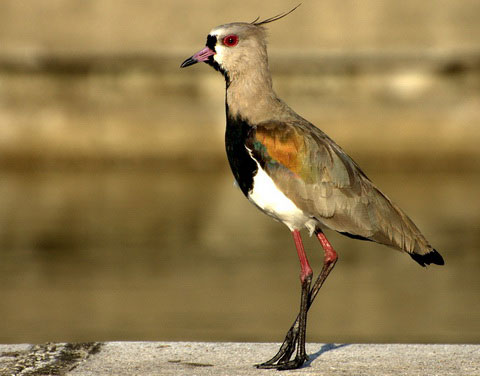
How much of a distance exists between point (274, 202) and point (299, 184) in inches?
6.1

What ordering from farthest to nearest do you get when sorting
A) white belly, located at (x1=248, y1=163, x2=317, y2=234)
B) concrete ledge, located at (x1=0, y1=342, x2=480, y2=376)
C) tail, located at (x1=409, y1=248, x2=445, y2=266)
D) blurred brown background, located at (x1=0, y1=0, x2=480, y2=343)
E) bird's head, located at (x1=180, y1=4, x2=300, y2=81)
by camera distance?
blurred brown background, located at (x1=0, y1=0, x2=480, y2=343) → bird's head, located at (x1=180, y1=4, x2=300, y2=81) → tail, located at (x1=409, y1=248, x2=445, y2=266) → white belly, located at (x1=248, y1=163, x2=317, y2=234) → concrete ledge, located at (x1=0, y1=342, x2=480, y2=376)

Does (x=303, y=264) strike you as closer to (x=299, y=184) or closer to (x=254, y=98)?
(x=299, y=184)

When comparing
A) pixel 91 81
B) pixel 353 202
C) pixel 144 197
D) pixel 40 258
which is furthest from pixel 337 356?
pixel 91 81

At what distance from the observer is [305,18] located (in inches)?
843

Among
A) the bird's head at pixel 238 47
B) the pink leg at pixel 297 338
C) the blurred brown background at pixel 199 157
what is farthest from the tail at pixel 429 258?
the blurred brown background at pixel 199 157

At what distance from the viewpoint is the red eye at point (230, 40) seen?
209 inches

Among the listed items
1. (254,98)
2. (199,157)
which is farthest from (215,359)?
(199,157)

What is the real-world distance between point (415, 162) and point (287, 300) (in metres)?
10.1

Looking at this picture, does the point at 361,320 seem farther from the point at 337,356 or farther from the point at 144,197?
the point at 144,197

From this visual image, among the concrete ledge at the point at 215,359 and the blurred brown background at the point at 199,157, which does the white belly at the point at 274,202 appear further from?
the blurred brown background at the point at 199,157

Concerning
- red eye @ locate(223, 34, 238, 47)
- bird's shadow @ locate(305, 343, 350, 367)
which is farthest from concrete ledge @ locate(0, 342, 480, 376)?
red eye @ locate(223, 34, 238, 47)

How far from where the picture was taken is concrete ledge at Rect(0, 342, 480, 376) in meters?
4.86

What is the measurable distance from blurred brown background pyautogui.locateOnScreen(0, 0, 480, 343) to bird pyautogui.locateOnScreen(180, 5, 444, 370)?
3.57 metres

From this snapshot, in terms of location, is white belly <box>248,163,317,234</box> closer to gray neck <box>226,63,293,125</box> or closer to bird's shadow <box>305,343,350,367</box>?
gray neck <box>226,63,293,125</box>
